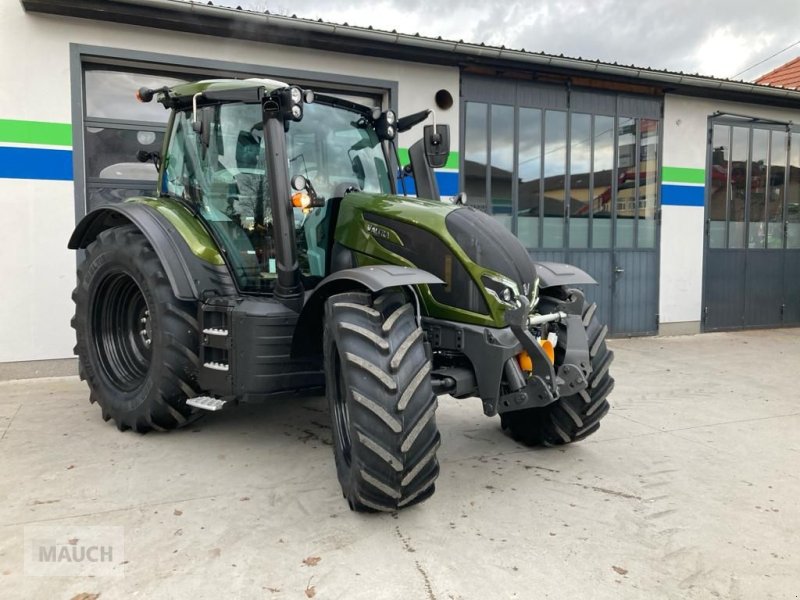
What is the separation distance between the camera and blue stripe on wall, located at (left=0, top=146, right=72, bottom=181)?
571 centimetres

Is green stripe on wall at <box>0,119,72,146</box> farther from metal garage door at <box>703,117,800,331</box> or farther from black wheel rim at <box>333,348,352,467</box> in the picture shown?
metal garage door at <box>703,117,800,331</box>

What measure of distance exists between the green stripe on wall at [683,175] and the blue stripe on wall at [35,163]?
7868 millimetres

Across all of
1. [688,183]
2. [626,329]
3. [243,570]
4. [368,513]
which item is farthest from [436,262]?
[688,183]

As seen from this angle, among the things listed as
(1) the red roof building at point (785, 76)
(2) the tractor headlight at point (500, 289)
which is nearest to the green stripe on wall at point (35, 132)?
(2) the tractor headlight at point (500, 289)

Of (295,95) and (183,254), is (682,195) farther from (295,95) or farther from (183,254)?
(183,254)

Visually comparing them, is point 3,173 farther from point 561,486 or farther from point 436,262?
point 561,486

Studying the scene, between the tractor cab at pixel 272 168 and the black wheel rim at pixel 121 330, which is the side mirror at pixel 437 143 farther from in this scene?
the black wheel rim at pixel 121 330

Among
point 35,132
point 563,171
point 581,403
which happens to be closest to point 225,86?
point 581,403

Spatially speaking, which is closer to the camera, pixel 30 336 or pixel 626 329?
pixel 30 336

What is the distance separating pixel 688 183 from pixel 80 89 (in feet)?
27.1

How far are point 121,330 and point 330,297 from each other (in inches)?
93.5

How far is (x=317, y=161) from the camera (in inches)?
154

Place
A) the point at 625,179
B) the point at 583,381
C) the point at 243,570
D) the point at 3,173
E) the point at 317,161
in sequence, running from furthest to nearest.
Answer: the point at 625,179
the point at 3,173
the point at 317,161
the point at 583,381
the point at 243,570

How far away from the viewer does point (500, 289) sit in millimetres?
3193
